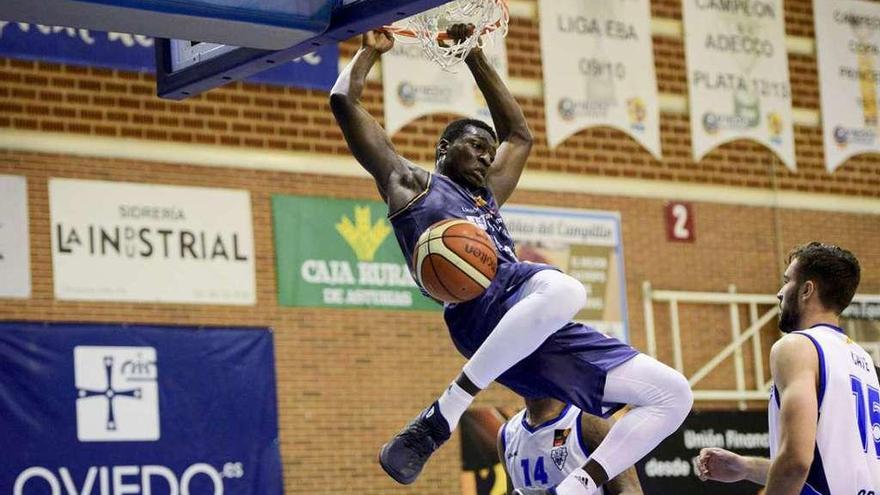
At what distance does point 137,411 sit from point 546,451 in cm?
643

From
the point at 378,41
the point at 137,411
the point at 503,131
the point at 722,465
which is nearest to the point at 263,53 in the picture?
the point at 378,41

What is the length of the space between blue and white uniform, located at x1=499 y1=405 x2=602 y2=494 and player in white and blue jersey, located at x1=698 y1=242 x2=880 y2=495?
7.19ft

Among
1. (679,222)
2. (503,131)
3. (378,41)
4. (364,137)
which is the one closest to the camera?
(364,137)

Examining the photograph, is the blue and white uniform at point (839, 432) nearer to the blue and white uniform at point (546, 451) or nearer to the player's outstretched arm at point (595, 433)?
the player's outstretched arm at point (595, 433)

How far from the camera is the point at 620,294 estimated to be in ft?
55.5

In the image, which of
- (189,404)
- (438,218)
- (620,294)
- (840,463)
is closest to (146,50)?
(189,404)

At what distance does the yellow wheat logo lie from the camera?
50.0ft

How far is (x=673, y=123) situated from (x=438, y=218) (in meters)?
11.9

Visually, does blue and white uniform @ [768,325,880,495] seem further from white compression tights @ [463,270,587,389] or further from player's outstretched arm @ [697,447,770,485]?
white compression tights @ [463,270,587,389]

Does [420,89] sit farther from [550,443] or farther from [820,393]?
[820,393]

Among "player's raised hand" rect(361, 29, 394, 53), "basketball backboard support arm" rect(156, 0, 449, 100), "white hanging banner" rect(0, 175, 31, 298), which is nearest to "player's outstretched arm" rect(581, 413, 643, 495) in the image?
"player's raised hand" rect(361, 29, 394, 53)

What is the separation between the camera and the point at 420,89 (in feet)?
52.1

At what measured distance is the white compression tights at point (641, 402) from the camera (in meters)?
6.14

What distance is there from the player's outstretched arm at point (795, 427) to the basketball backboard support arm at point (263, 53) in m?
2.10
